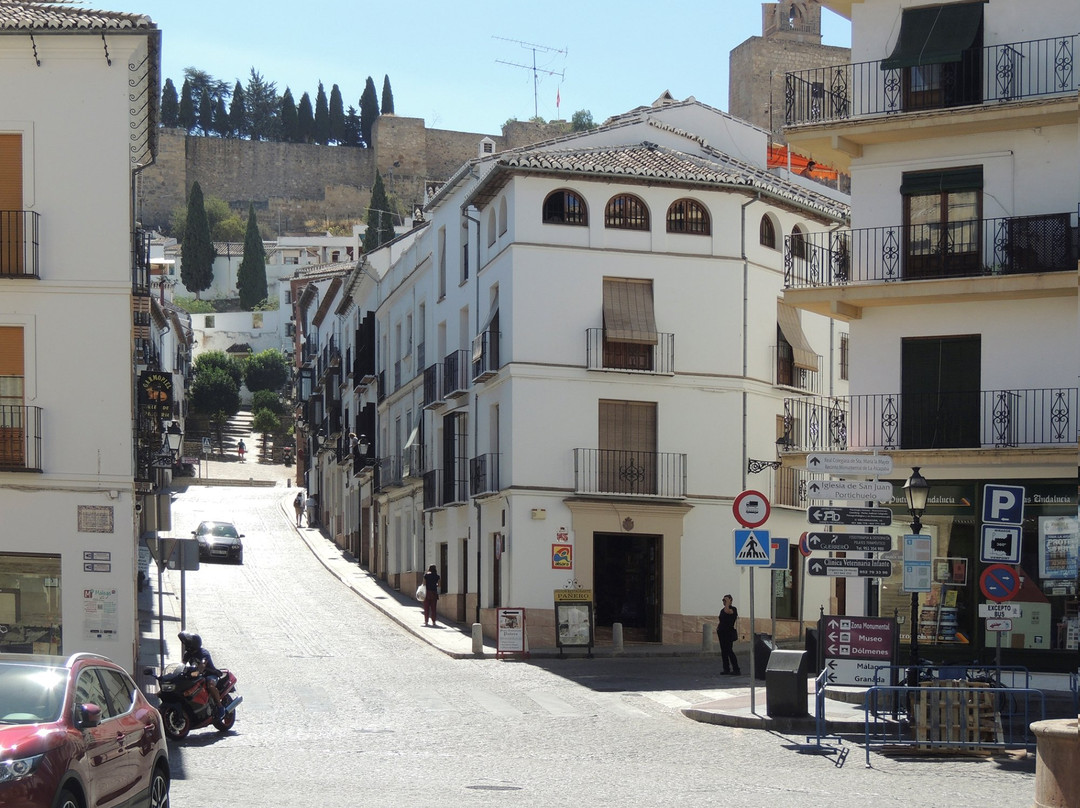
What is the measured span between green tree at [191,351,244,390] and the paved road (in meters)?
61.5

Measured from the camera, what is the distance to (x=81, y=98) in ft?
77.1

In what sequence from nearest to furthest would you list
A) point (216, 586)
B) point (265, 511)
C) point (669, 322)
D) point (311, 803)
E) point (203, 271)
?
point (311, 803) → point (669, 322) → point (216, 586) → point (265, 511) → point (203, 271)

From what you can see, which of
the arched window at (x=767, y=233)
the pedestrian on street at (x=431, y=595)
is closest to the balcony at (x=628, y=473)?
the pedestrian on street at (x=431, y=595)

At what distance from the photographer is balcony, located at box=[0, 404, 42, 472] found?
2297cm

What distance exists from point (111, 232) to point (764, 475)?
16732 mm

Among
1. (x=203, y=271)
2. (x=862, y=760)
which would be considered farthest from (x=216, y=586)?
(x=203, y=271)

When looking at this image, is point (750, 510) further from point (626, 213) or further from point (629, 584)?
point (626, 213)

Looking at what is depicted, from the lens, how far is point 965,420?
23.9 meters

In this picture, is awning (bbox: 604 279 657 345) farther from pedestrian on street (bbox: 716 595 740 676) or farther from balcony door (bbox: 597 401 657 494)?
pedestrian on street (bbox: 716 595 740 676)

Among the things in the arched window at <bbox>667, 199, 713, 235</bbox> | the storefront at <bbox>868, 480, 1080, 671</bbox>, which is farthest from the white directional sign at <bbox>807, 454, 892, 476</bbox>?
the arched window at <bbox>667, 199, 713, 235</bbox>

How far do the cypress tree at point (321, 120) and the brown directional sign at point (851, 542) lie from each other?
133484 mm

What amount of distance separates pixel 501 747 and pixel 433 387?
923 inches

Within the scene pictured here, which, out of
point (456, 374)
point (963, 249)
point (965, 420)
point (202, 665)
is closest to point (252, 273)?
point (456, 374)

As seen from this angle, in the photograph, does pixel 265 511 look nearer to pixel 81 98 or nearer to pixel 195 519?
pixel 195 519
